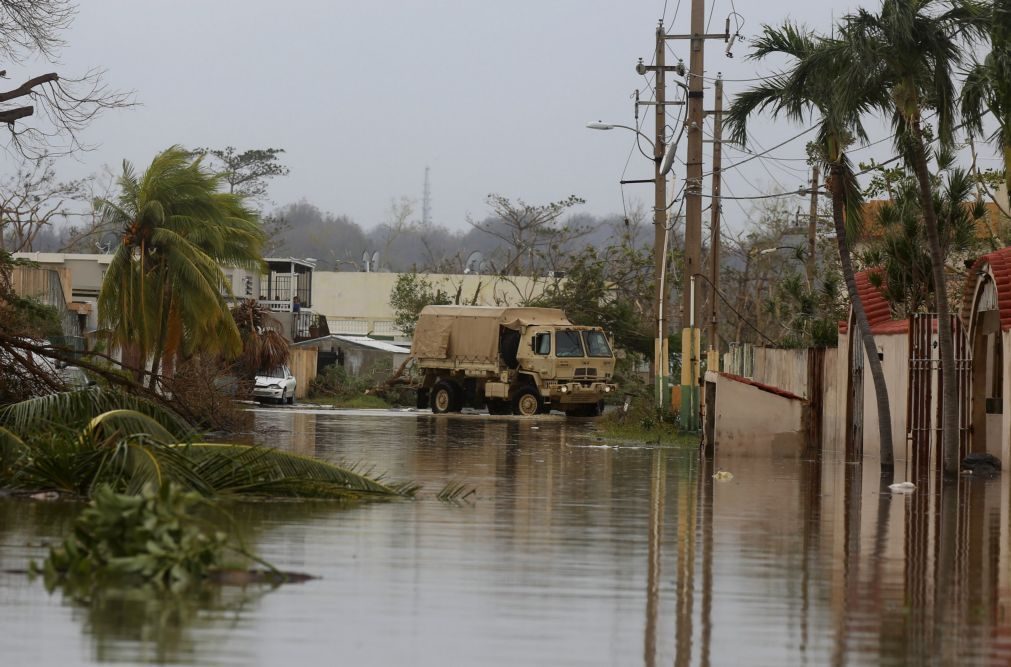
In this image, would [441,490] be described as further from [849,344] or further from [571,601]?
[849,344]

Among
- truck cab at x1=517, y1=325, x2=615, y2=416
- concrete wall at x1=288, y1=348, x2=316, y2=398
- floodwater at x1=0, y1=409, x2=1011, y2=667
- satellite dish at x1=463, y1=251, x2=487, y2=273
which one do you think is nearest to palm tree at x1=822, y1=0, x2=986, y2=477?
floodwater at x1=0, y1=409, x2=1011, y2=667

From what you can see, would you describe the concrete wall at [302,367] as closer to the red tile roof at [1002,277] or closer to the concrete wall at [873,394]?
the concrete wall at [873,394]

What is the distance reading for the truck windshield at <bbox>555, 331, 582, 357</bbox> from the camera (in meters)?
45.4

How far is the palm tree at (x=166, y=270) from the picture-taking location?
33844 millimetres

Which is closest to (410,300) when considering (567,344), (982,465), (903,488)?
(567,344)

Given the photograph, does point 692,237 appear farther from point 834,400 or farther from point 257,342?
point 257,342

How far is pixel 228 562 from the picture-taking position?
9.42 m

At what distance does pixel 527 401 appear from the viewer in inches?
1813

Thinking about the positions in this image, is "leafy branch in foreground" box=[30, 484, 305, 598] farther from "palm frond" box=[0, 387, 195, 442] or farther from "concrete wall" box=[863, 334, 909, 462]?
"concrete wall" box=[863, 334, 909, 462]

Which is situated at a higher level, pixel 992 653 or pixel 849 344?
pixel 849 344

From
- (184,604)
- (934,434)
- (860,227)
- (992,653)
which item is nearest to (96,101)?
(860,227)

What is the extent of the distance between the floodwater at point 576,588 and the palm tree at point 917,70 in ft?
12.8

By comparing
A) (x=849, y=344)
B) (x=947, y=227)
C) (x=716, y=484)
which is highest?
(x=947, y=227)

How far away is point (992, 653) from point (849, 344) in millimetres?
22300
